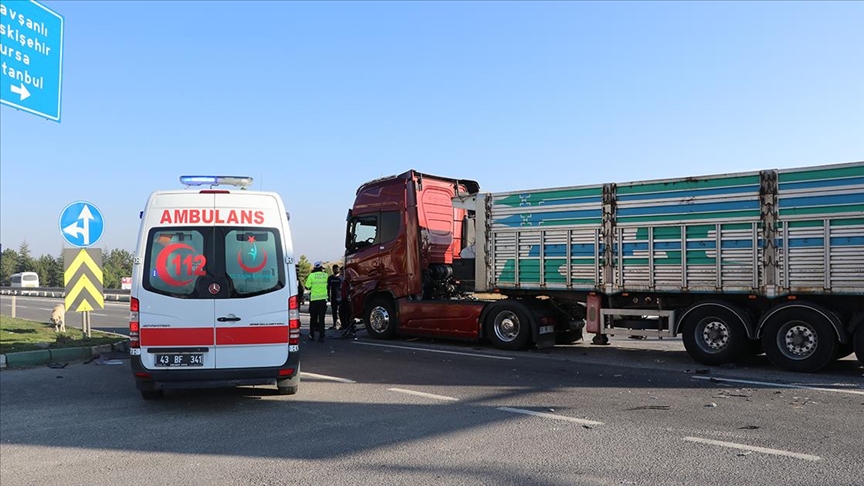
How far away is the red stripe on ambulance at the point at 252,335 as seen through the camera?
687 centimetres

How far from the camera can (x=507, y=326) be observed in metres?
11.9

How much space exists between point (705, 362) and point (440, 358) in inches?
166

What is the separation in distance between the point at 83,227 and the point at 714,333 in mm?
10881

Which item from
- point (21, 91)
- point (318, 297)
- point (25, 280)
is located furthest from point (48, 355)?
point (25, 280)

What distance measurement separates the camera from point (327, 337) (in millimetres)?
14953

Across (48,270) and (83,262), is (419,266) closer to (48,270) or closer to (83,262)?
(83,262)

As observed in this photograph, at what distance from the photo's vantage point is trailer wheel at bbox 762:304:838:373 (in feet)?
29.0

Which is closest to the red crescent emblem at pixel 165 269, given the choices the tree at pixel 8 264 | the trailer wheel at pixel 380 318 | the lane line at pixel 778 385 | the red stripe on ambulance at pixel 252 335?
the red stripe on ambulance at pixel 252 335

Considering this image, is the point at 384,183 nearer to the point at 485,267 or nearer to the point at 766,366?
the point at 485,267

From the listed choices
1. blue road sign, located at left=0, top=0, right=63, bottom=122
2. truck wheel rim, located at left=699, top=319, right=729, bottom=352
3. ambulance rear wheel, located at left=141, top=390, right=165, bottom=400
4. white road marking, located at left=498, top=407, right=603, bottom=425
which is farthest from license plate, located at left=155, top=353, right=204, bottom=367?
truck wheel rim, located at left=699, top=319, right=729, bottom=352

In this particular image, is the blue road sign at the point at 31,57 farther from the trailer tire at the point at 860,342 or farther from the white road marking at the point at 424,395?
the trailer tire at the point at 860,342

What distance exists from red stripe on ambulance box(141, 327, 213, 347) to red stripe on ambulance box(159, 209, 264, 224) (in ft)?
3.83

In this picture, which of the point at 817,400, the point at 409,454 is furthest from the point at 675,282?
the point at 409,454

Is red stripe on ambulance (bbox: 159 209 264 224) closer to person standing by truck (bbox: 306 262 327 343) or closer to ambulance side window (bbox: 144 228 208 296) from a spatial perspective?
ambulance side window (bbox: 144 228 208 296)
